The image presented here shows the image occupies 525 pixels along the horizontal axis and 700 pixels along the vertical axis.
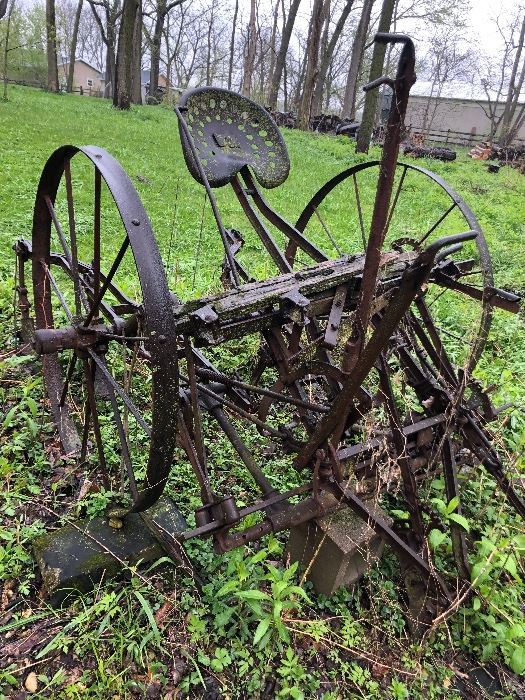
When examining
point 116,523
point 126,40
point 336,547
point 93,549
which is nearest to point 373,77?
point 126,40

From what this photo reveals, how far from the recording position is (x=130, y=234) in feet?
5.75

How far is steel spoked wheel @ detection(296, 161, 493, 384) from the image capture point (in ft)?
10.00

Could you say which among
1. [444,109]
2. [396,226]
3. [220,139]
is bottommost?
[396,226]

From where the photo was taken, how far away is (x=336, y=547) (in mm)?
2443

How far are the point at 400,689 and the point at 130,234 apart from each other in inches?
89.6

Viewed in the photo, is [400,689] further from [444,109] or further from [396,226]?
[444,109]

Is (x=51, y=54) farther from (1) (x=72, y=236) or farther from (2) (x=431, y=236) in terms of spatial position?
(1) (x=72, y=236)

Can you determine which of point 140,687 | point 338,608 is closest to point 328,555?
point 338,608

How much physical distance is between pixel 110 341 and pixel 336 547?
5.64ft

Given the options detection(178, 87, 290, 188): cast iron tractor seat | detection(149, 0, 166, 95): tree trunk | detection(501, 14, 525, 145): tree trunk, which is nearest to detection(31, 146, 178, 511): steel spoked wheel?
detection(178, 87, 290, 188): cast iron tractor seat

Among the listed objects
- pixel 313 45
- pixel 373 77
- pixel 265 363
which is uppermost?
A: pixel 313 45

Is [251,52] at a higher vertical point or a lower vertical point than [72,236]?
higher

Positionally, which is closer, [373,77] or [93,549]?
[93,549]

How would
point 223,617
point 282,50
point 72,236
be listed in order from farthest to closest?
point 282,50 → point 72,236 → point 223,617
